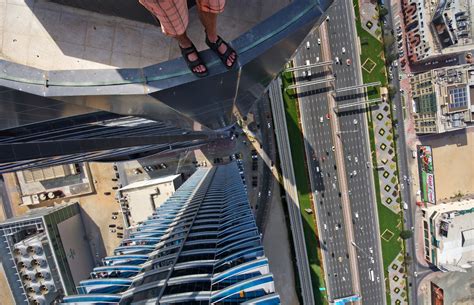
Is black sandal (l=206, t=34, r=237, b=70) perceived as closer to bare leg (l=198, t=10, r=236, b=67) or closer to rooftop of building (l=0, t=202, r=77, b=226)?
bare leg (l=198, t=10, r=236, b=67)

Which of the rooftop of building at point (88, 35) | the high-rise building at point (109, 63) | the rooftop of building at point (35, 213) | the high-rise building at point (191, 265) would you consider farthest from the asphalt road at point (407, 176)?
the rooftop of building at point (35, 213)

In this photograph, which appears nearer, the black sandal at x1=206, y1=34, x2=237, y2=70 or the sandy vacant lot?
the black sandal at x1=206, y1=34, x2=237, y2=70

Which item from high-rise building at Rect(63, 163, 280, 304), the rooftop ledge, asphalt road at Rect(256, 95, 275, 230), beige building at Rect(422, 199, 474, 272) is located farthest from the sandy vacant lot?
the rooftop ledge

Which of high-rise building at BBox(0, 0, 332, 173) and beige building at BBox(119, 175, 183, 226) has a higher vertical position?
high-rise building at BBox(0, 0, 332, 173)

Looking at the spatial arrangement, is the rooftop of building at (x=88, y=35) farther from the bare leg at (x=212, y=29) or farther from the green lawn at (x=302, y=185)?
the green lawn at (x=302, y=185)

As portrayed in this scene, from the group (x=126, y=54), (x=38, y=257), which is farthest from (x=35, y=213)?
(x=126, y=54)

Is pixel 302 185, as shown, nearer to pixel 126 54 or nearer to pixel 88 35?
pixel 126 54

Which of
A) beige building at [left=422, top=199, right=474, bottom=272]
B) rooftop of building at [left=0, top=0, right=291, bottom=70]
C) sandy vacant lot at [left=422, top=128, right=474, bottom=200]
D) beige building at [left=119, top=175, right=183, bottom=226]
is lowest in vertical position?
beige building at [left=422, top=199, right=474, bottom=272]

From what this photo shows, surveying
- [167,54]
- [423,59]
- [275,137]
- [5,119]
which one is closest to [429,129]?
[423,59]

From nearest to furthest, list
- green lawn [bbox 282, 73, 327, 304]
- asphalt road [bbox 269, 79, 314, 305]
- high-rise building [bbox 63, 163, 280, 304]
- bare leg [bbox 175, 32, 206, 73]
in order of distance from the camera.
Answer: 1. bare leg [bbox 175, 32, 206, 73]
2. high-rise building [bbox 63, 163, 280, 304]
3. asphalt road [bbox 269, 79, 314, 305]
4. green lawn [bbox 282, 73, 327, 304]
